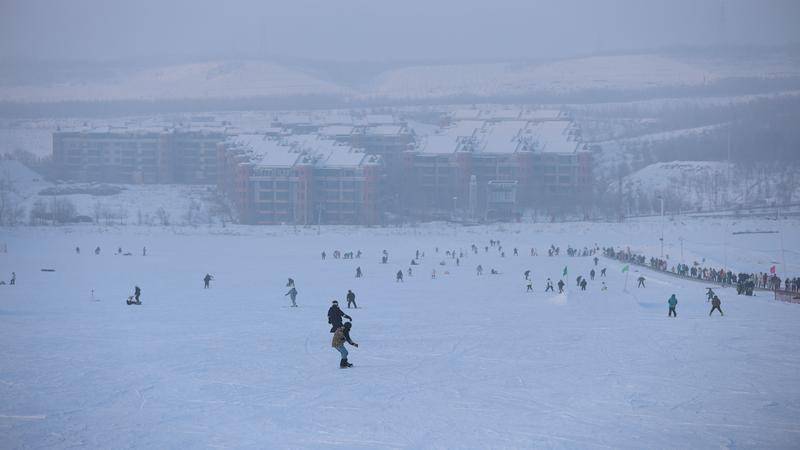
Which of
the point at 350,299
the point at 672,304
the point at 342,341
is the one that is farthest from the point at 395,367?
the point at 672,304

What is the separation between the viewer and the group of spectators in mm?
37719

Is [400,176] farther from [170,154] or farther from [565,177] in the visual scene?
[170,154]

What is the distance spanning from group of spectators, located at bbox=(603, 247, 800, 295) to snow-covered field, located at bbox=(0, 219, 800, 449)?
1.78m

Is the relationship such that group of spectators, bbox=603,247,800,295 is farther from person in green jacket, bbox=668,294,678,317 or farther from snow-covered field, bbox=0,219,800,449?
person in green jacket, bbox=668,294,678,317

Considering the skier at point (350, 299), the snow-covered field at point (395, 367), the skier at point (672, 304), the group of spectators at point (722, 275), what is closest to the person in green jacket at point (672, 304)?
the skier at point (672, 304)

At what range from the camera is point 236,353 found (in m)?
22.4

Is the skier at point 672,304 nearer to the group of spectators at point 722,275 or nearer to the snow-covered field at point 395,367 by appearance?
the snow-covered field at point 395,367

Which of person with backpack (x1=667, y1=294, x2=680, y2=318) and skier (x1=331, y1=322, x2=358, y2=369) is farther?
person with backpack (x1=667, y1=294, x2=680, y2=318)

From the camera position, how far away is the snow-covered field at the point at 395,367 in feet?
50.6

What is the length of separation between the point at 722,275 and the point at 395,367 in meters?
26.4

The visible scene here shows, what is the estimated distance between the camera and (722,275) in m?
43.0

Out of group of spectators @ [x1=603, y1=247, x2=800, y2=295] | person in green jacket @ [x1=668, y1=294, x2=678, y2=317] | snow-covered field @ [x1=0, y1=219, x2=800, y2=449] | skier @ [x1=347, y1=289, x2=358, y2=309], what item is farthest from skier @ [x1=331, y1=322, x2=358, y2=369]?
group of spectators @ [x1=603, y1=247, x2=800, y2=295]

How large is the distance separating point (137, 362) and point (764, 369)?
1319cm

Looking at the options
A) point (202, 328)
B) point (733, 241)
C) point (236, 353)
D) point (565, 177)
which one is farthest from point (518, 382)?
point (565, 177)
